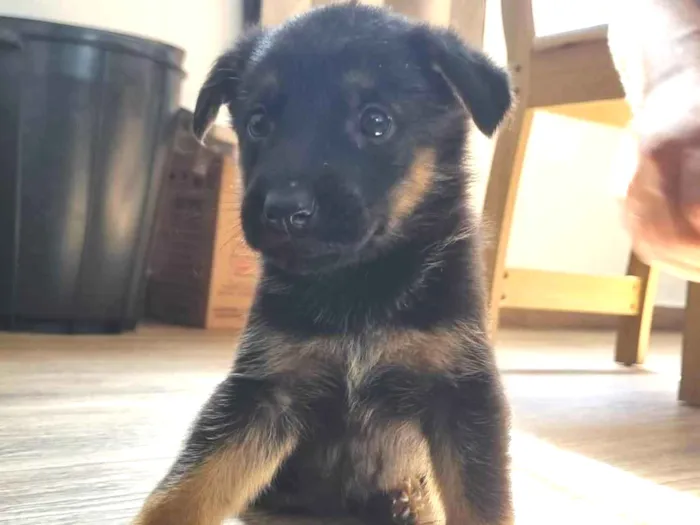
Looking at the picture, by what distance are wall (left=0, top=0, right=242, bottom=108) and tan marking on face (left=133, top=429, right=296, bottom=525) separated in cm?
211

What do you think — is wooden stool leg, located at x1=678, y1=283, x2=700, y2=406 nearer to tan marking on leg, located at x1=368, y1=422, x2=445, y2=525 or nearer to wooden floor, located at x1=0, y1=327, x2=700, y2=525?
wooden floor, located at x1=0, y1=327, x2=700, y2=525

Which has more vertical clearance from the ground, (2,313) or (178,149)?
(178,149)

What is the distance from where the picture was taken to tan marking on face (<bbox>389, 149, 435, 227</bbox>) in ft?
3.43

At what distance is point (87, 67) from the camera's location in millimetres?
2510

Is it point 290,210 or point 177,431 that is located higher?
point 290,210

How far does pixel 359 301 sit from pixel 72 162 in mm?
1722

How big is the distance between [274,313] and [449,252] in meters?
0.23

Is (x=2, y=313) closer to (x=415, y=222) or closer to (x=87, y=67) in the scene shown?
(x=87, y=67)

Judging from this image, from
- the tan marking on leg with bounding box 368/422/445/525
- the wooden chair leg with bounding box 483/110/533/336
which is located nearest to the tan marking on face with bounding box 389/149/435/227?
the tan marking on leg with bounding box 368/422/445/525

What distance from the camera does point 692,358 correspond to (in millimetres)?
2098

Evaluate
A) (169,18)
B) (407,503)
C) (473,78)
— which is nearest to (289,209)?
(473,78)

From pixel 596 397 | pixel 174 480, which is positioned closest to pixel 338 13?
pixel 174 480

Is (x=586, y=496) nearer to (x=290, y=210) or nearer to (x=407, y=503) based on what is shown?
(x=407, y=503)

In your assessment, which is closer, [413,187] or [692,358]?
[413,187]
